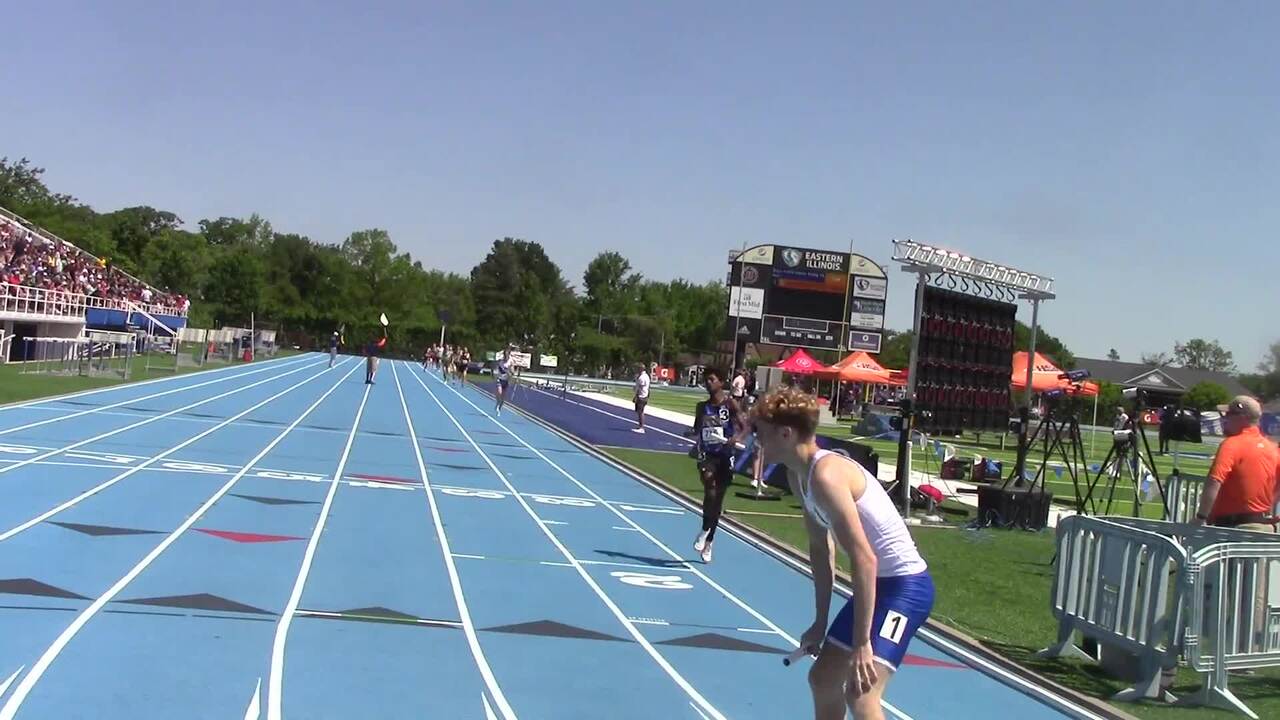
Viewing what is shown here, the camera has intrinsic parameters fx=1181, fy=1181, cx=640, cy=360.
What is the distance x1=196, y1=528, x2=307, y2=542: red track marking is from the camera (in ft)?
34.9

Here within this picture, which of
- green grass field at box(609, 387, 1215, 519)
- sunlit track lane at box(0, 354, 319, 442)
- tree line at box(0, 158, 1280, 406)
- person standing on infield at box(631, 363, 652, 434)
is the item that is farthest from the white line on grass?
tree line at box(0, 158, 1280, 406)

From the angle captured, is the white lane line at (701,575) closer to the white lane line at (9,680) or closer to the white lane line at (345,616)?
the white lane line at (345,616)

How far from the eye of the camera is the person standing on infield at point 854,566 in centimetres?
414

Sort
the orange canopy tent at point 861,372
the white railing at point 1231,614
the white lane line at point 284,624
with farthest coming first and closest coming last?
the orange canopy tent at point 861,372 → the white railing at point 1231,614 → the white lane line at point 284,624

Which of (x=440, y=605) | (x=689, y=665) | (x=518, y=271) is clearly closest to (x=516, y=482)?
(x=440, y=605)

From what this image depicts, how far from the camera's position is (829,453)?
429cm

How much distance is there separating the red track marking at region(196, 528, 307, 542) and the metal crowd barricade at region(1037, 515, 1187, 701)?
6.64 m

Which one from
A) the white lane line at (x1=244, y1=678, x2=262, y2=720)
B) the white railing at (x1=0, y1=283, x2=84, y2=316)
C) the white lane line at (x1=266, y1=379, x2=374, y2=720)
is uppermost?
the white railing at (x1=0, y1=283, x2=84, y2=316)

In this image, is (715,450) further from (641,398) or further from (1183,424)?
(641,398)

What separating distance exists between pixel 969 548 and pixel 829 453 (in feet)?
37.1

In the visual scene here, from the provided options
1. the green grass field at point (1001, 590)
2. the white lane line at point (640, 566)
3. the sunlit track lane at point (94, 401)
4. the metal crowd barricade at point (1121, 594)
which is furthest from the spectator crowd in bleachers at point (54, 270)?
the metal crowd barricade at point (1121, 594)

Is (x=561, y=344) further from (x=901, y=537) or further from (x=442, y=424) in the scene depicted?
(x=901, y=537)

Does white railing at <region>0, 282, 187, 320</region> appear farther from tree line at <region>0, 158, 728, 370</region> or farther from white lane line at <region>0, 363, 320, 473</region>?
tree line at <region>0, 158, 728, 370</region>

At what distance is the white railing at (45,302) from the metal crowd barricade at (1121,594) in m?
34.3
